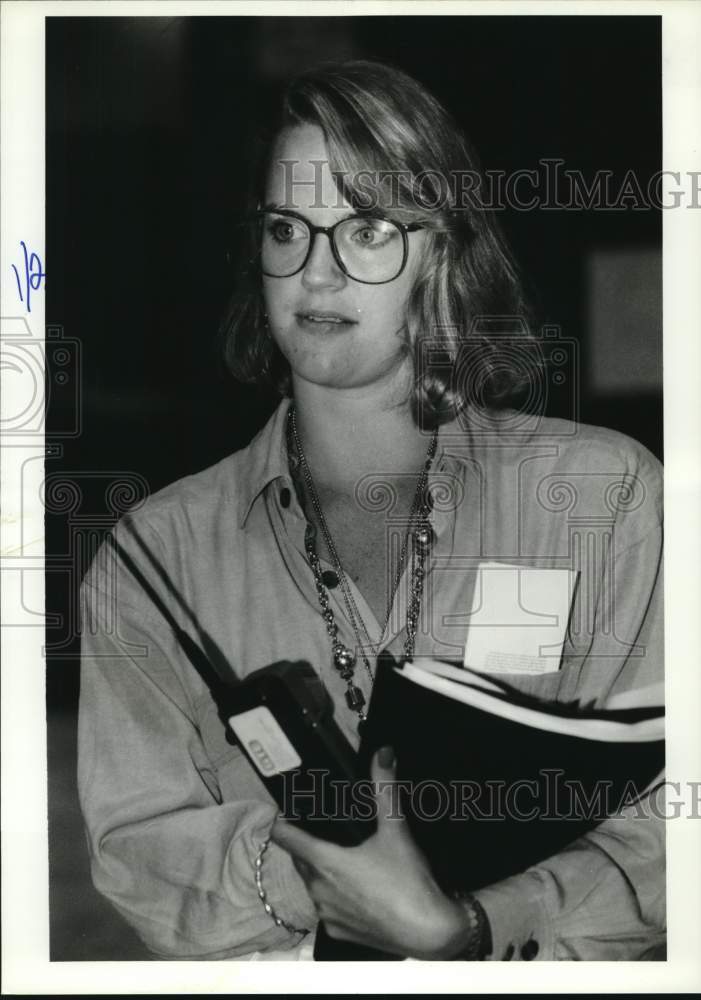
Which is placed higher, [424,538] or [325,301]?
[325,301]

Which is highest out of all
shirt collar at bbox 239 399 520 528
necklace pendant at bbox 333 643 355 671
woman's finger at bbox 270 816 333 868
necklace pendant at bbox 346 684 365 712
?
shirt collar at bbox 239 399 520 528

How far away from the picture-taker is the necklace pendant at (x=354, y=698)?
1.44m

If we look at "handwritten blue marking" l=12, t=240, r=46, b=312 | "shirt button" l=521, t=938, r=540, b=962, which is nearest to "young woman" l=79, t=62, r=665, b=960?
"shirt button" l=521, t=938, r=540, b=962

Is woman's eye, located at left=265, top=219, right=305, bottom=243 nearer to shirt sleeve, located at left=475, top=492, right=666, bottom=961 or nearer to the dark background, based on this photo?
the dark background

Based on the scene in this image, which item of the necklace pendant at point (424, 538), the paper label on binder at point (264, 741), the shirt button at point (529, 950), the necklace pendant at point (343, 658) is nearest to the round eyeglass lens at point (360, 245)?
the necklace pendant at point (424, 538)

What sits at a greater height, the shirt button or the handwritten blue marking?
the handwritten blue marking

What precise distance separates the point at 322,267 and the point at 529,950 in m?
1.03

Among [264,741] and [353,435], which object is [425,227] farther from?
[264,741]

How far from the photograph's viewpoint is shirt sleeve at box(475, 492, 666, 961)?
56.9 inches

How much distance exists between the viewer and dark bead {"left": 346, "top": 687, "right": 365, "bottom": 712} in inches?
56.6

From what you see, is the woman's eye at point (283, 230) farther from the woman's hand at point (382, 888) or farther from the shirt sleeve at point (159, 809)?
the woman's hand at point (382, 888)

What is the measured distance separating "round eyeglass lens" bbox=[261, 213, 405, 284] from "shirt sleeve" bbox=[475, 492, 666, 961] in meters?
0.54

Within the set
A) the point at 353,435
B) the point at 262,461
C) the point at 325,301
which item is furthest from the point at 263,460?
the point at 325,301

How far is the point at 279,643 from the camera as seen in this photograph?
4.76ft
